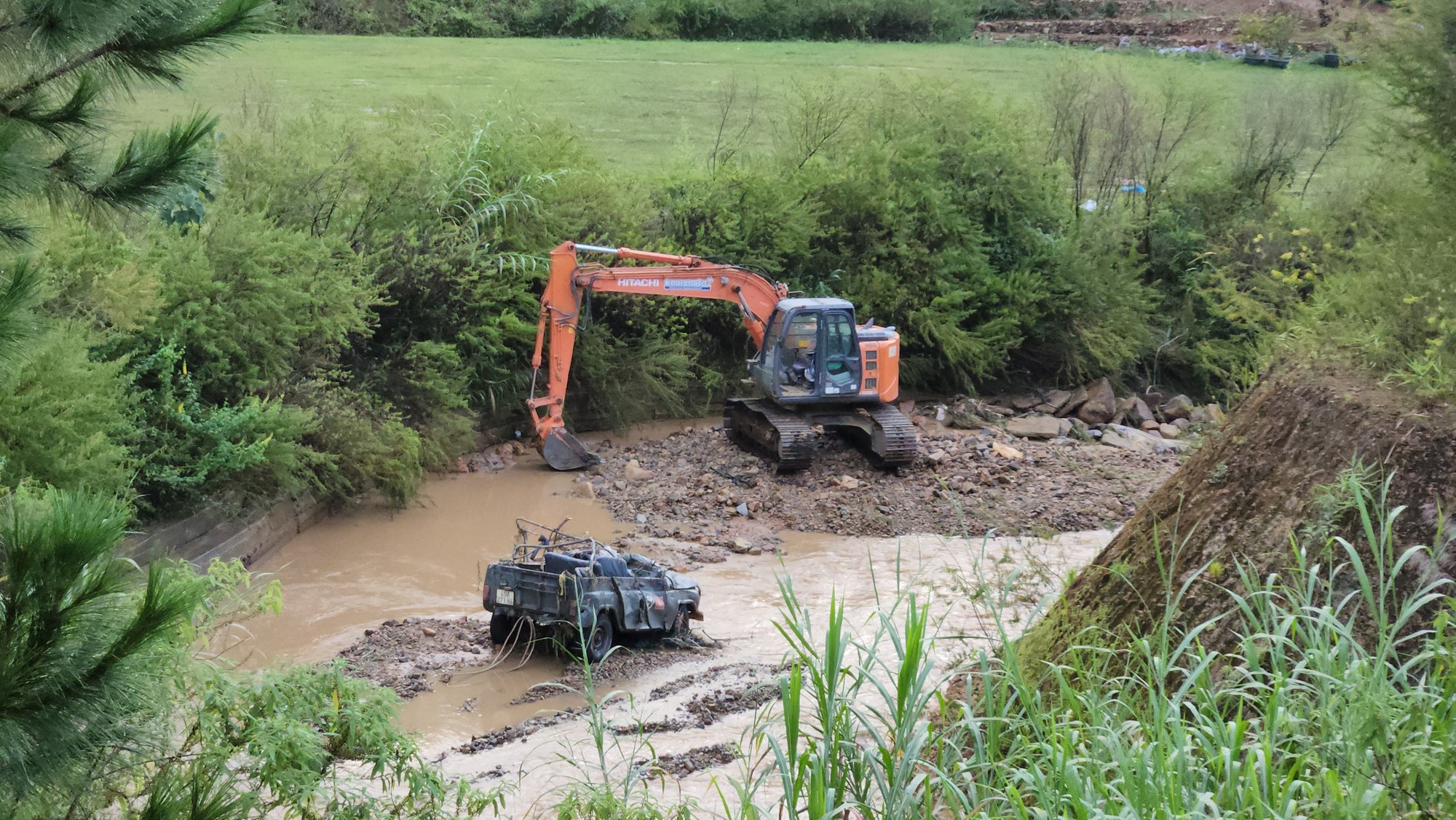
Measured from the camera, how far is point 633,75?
32.8 m

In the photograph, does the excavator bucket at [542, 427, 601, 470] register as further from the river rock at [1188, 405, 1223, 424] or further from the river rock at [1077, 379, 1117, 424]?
the river rock at [1188, 405, 1223, 424]

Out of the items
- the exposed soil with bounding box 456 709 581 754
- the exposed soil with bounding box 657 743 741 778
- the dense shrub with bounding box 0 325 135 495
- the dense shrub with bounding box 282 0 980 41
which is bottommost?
the exposed soil with bounding box 456 709 581 754

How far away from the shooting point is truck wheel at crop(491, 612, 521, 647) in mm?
9922

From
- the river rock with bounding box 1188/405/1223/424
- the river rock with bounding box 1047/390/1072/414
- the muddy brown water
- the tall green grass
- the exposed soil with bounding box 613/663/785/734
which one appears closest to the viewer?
the tall green grass

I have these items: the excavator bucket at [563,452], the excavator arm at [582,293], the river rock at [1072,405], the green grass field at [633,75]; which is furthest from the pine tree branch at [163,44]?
the river rock at [1072,405]

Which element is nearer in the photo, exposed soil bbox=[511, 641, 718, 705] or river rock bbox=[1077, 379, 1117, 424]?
exposed soil bbox=[511, 641, 718, 705]

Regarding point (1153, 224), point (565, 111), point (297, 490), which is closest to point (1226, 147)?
point (1153, 224)

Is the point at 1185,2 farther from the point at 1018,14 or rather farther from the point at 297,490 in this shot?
the point at 297,490

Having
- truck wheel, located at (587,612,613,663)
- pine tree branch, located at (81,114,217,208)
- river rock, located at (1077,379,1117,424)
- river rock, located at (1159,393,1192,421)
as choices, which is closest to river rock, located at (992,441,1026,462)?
river rock, located at (1077,379,1117,424)

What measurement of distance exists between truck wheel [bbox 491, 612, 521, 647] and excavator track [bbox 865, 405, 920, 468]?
7.10 m

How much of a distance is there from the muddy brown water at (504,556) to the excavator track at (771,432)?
1.84 meters

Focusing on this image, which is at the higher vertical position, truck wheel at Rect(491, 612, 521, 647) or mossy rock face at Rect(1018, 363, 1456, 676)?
mossy rock face at Rect(1018, 363, 1456, 676)

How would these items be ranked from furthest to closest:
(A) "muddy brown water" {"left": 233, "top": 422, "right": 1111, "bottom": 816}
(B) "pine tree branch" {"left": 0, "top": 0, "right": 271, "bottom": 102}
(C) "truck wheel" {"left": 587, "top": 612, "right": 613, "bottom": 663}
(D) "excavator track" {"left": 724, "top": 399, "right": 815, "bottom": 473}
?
(D) "excavator track" {"left": 724, "top": 399, "right": 815, "bottom": 473} → (C) "truck wheel" {"left": 587, "top": 612, "right": 613, "bottom": 663} → (A) "muddy brown water" {"left": 233, "top": 422, "right": 1111, "bottom": 816} → (B) "pine tree branch" {"left": 0, "top": 0, "right": 271, "bottom": 102}

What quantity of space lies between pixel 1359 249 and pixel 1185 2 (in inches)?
1445
